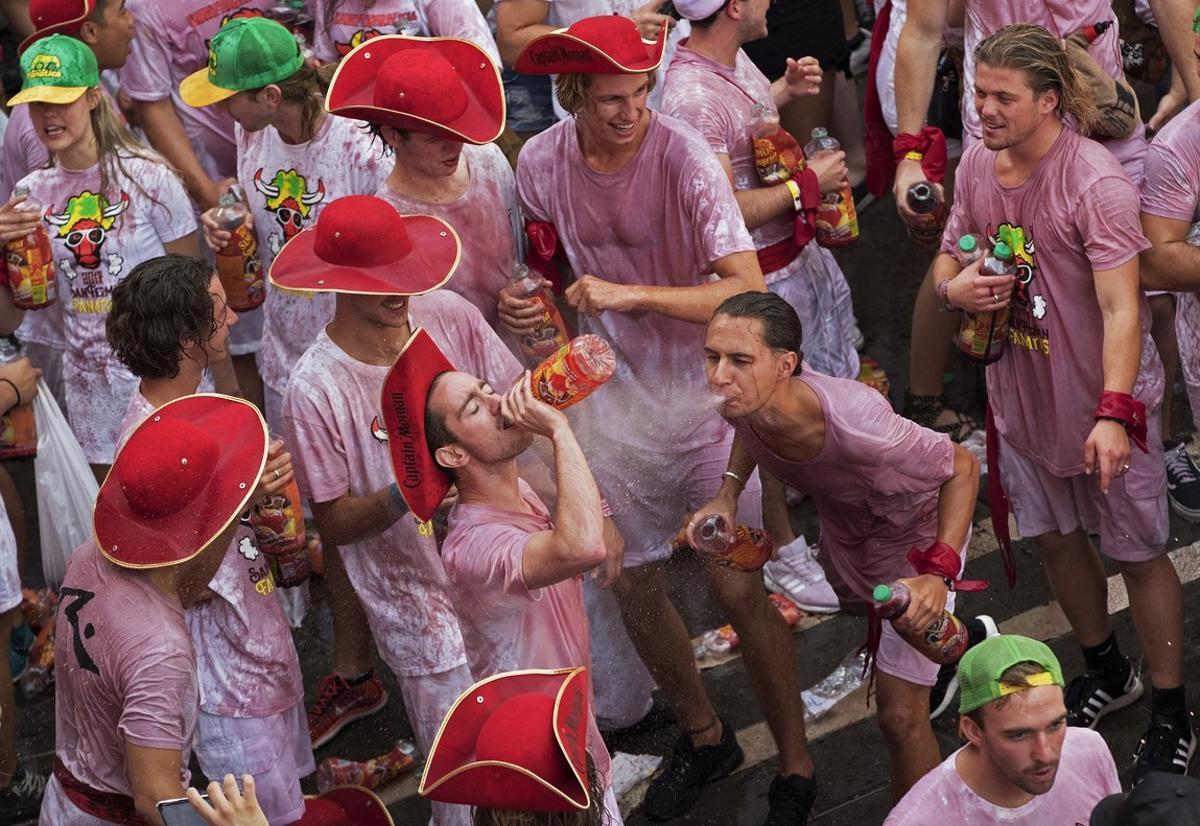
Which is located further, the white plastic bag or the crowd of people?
the white plastic bag

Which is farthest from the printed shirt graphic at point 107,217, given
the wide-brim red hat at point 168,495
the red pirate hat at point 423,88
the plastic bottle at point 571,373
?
the plastic bottle at point 571,373

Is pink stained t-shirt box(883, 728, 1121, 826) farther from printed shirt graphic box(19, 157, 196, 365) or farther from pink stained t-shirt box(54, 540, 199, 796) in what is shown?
printed shirt graphic box(19, 157, 196, 365)

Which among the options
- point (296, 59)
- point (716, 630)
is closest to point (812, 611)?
point (716, 630)

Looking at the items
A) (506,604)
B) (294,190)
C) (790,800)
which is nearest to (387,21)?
(294,190)

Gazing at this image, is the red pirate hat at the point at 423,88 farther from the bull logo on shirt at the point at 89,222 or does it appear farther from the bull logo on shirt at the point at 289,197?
the bull logo on shirt at the point at 89,222

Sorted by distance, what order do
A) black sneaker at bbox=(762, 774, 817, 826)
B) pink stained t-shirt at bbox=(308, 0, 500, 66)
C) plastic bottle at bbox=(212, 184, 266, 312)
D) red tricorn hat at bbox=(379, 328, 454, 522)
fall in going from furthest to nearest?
pink stained t-shirt at bbox=(308, 0, 500, 66) → plastic bottle at bbox=(212, 184, 266, 312) → black sneaker at bbox=(762, 774, 817, 826) → red tricorn hat at bbox=(379, 328, 454, 522)

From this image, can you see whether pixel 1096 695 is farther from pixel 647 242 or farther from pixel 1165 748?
pixel 647 242

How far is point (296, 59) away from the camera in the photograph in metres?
6.12

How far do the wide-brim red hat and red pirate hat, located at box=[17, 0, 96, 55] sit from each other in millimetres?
3250

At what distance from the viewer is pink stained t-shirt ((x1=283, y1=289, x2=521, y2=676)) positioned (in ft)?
16.6

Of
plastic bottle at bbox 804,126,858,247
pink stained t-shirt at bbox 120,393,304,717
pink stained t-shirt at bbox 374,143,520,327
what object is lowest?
pink stained t-shirt at bbox 120,393,304,717

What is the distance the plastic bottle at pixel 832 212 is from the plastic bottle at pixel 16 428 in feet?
10.2

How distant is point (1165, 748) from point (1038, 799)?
5.10ft

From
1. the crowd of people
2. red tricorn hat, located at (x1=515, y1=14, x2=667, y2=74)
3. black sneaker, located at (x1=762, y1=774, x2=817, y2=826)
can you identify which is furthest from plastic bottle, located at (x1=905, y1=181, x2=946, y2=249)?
black sneaker, located at (x1=762, y1=774, x2=817, y2=826)
